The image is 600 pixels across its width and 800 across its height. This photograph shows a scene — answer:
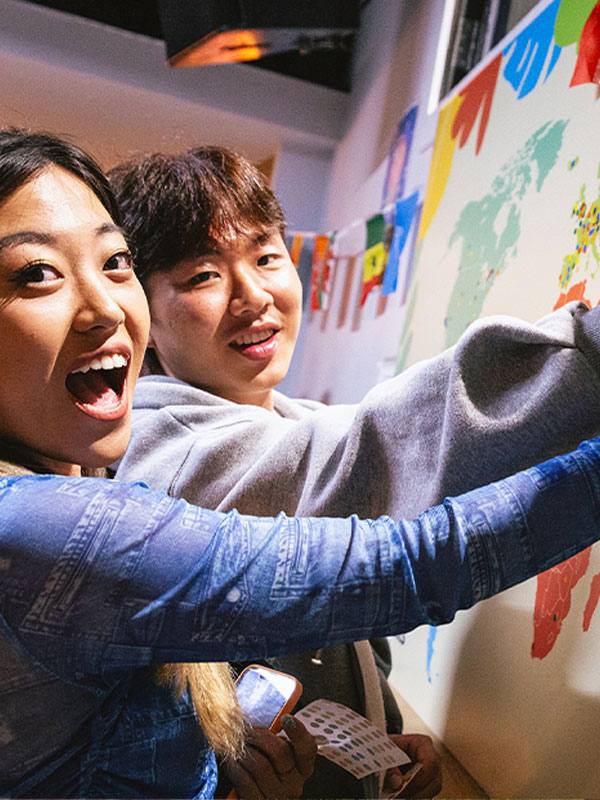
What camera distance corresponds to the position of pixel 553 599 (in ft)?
3.19

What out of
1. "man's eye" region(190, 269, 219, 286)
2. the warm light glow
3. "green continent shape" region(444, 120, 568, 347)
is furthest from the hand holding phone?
the warm light glow

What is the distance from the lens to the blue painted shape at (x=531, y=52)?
1.14 metres

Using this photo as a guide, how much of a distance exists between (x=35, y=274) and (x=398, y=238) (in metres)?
1.59

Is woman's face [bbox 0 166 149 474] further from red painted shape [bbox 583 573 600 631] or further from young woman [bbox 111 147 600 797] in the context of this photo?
red painted shape [bbox 583 573 600 631]

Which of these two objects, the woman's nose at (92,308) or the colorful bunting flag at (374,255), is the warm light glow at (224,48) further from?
the woman's nose at (92,308)

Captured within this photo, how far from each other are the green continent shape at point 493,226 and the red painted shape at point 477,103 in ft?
0.50

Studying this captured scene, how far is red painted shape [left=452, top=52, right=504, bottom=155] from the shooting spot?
4.49ft

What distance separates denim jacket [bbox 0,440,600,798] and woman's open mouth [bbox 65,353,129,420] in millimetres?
157

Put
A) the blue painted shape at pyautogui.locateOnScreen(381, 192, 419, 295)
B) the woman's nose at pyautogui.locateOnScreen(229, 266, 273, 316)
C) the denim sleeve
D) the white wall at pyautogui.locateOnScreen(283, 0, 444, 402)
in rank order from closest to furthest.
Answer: the denim sleeve < the woman's nose at pyautogui.locateOnScreen(229, 266, 273, 316) < the blue painted shape at pyautogui.locateOnScreen(381, 192, 419, 295) < the white wall at pyautogui.locateOnScreen(283, 0, 444, 402)

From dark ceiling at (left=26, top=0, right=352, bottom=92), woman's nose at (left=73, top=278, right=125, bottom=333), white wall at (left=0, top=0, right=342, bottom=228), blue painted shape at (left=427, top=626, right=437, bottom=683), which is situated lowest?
blue painted shape at (left=427, top=626, right=437, bottom=683)

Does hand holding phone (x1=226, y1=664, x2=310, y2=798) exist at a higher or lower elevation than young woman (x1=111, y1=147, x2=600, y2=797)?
lower

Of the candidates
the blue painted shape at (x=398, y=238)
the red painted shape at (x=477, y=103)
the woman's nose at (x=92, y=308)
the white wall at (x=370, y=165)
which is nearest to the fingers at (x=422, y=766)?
the woman's nose at (x=92, y=308)

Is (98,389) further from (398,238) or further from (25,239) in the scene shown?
(398,238)

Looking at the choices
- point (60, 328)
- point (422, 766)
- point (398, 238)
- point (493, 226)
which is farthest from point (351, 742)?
point (398, 238)
